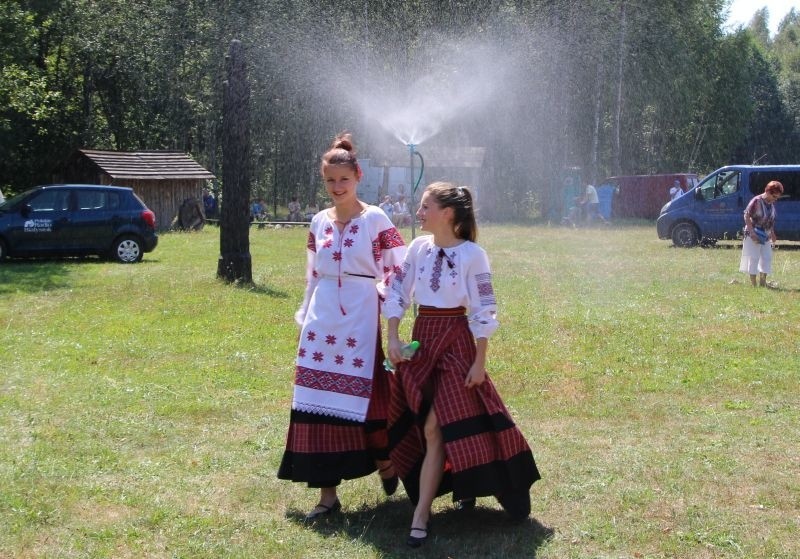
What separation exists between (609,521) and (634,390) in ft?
12.3

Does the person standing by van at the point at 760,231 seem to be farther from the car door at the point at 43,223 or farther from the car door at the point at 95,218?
the car door at the point at 43,223

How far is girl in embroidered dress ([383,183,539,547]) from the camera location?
521 cm

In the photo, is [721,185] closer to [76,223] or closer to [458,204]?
[76,223]

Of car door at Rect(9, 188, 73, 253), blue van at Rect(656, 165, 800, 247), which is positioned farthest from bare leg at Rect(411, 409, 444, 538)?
blue van at Rect(656, 165, 800, 247)

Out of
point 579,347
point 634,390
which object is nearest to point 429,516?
point 634,390

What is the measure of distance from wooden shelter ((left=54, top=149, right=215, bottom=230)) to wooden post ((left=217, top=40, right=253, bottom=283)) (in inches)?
648

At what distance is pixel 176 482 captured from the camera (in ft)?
20.6

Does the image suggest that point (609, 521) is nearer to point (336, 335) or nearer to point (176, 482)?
point (336, 335)

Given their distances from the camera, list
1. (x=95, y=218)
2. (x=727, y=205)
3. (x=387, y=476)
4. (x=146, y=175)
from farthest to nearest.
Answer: (x=146, y=175) → (x=727, y=205) → (x=95, y=218) → (x=387, y=476)

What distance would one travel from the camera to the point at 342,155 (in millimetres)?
5547

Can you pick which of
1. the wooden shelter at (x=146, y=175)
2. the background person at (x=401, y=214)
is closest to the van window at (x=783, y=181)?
the background person at (x=401, y=214)

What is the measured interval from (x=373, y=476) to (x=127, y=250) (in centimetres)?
1638

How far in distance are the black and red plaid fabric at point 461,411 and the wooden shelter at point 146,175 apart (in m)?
28.9

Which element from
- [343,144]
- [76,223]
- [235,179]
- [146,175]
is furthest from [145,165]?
[343,144]
